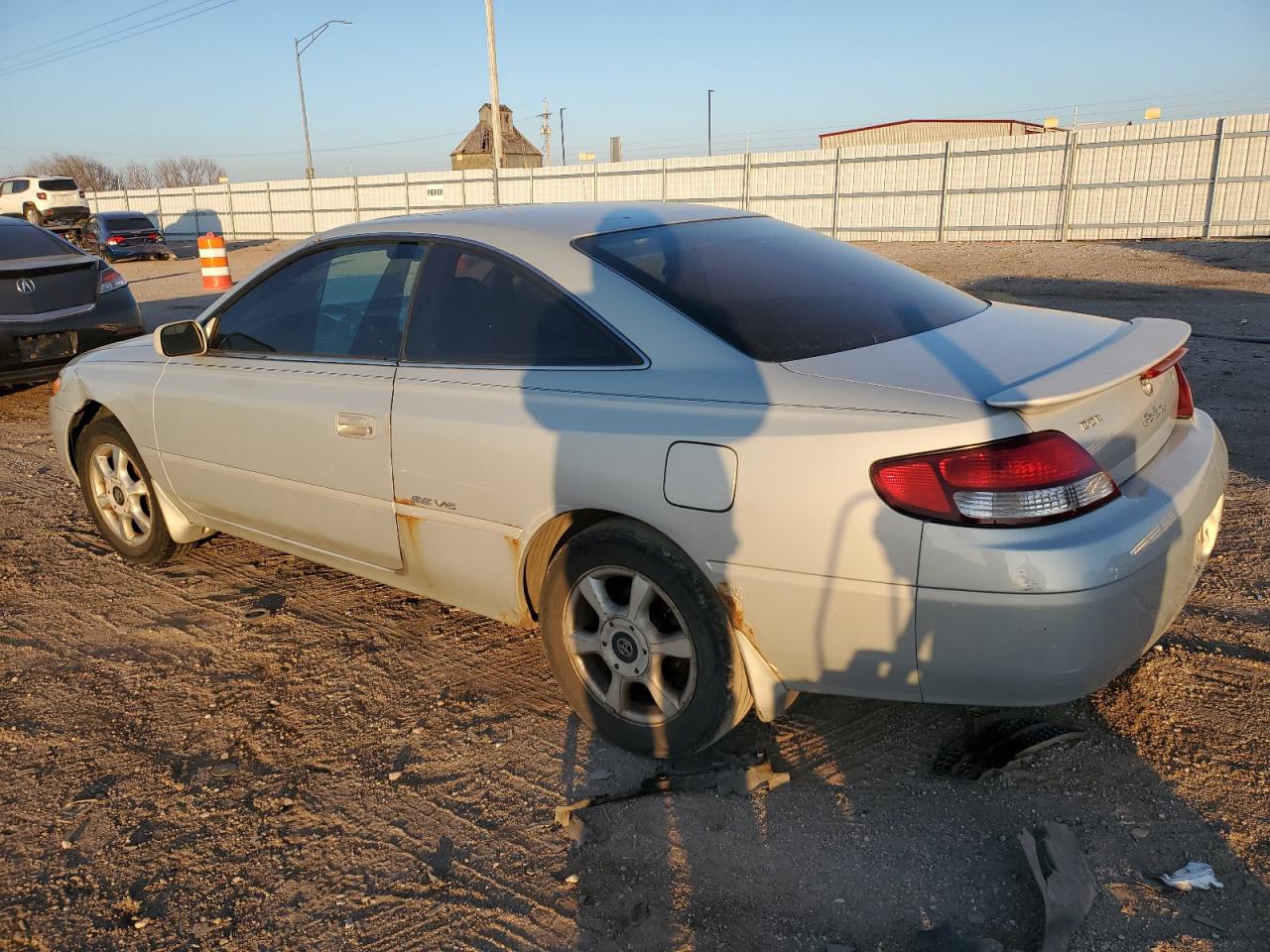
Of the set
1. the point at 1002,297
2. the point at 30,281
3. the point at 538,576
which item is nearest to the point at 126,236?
the point at 30,281

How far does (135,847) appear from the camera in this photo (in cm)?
273

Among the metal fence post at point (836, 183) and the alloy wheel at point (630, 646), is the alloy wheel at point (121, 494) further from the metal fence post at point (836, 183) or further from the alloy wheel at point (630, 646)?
the metal fence post at point (836, 183)

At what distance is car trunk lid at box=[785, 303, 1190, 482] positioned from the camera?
7.91 feet

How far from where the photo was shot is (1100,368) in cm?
260

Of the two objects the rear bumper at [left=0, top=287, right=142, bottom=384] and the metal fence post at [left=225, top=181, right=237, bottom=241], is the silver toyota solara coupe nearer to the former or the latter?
the rear bumper at [left=0, top=287, right=142, bottom=384]

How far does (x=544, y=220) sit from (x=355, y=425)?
971 millimetres

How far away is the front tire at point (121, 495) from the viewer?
4.62m

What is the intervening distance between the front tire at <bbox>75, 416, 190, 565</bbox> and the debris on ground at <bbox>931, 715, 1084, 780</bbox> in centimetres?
358

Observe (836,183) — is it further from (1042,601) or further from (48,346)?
(1042,601)

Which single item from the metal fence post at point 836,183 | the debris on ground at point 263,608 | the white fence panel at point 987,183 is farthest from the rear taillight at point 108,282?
the metal fence post at point 836,183

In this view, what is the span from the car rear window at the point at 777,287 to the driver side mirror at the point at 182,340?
1.87m

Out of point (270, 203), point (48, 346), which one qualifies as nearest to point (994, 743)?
point (48, 346)

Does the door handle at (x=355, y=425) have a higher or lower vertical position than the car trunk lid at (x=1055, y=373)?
lower

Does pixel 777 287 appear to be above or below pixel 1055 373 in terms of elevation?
above
